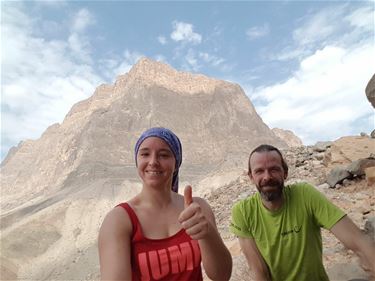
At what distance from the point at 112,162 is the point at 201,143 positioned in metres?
17.4

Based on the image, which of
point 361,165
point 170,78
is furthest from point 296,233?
point 170,78

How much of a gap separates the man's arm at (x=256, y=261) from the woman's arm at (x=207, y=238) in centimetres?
100

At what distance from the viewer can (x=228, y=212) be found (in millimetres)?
15273

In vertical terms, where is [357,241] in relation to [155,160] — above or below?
below

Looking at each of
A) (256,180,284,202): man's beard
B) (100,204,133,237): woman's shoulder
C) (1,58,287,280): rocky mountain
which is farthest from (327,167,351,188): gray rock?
(1,58,287,280): rocky mountain

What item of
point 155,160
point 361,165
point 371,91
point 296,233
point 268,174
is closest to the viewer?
point 155,160

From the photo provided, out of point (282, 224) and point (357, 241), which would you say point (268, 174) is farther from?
point (357, 241)

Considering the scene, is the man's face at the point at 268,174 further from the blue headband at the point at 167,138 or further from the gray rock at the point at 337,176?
the gray rock at the point at 337,176

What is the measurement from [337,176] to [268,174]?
7.04 metres

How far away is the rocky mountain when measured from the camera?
39.6 metres

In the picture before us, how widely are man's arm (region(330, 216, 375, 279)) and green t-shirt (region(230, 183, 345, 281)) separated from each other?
0.16 feet

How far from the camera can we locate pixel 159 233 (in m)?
2.01

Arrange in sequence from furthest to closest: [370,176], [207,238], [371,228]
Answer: [370,176] → [371,228] → [207,238]

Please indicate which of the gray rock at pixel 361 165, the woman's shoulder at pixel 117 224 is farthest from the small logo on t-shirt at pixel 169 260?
the gray rock at pixel 361 165
